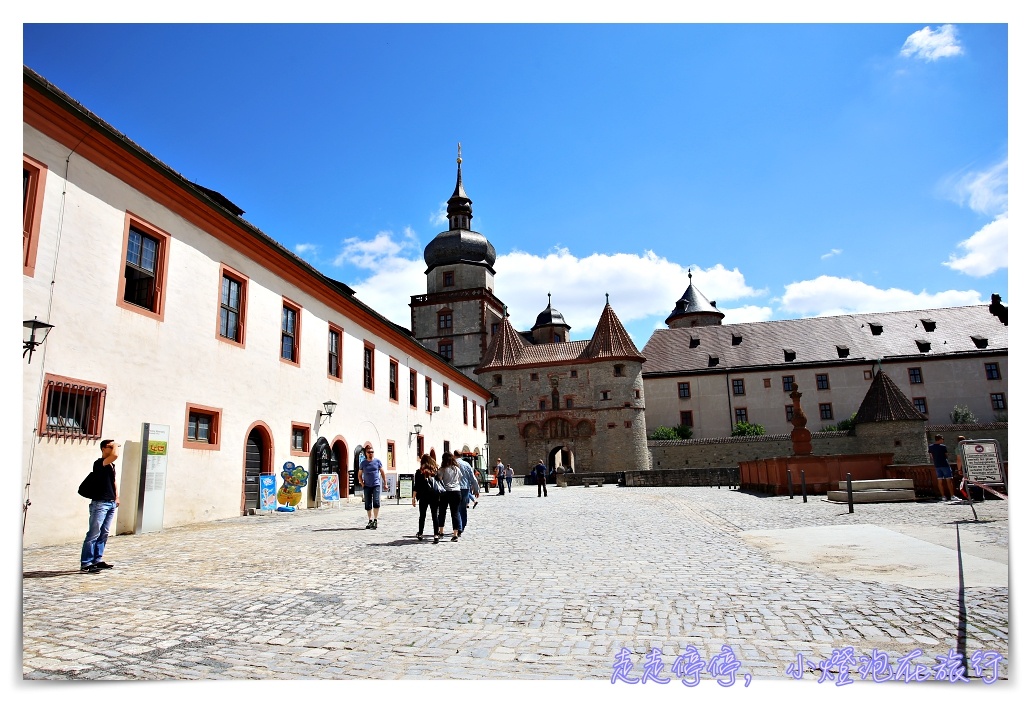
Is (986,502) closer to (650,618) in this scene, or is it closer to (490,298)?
(650,618)

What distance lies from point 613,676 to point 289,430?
16690 mm

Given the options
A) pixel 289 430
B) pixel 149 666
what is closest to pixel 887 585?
pixel 149 666

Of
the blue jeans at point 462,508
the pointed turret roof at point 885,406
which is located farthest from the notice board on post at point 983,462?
the pointed turret roof at point 885,406

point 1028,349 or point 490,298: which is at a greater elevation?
point 490,298

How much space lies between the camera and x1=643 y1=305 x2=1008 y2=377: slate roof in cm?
6044

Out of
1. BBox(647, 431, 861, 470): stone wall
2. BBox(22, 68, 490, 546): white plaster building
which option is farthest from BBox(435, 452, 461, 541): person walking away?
BBox(647, 431, 861, 470): stone wall

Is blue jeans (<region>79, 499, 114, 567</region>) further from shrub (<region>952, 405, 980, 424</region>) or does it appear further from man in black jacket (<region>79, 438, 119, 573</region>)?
shrub (<region>952, 405, 980, 424</region>)

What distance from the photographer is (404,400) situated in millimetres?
29328

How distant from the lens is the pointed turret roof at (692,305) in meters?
82.9

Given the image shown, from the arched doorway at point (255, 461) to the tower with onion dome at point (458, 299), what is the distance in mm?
47422

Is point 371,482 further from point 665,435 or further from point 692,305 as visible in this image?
point 692,305

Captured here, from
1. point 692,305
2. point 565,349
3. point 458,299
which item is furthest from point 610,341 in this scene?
point 692,305

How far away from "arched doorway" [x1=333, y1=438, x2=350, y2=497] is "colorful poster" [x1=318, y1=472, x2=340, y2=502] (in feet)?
2.93

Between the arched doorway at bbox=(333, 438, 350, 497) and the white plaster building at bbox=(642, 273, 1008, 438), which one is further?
the white plaster building at bbox=(642, 273, 1008, 438)
